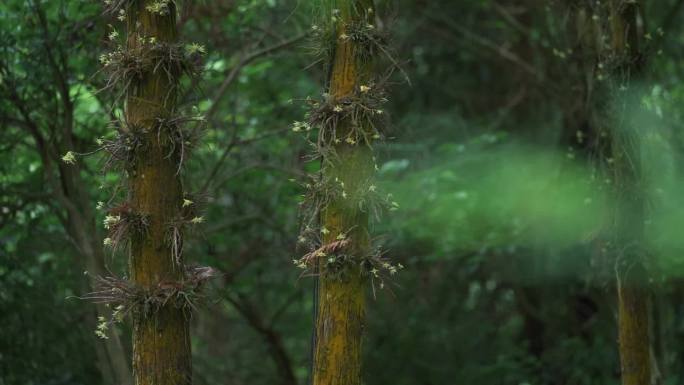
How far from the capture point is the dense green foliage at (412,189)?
289 inches

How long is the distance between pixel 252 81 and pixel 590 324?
530cm

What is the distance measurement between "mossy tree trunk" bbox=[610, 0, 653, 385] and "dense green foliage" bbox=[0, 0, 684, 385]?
0.38 feet

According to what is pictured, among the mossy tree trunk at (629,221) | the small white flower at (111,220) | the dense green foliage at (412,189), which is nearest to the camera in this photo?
A: the small white flower at (111,220)

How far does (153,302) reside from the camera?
15.5 feet

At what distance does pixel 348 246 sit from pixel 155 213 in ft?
3.30

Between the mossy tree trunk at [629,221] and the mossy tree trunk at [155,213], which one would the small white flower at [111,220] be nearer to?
the mossy tree trunk at [155,213]

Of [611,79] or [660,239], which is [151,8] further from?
[660,239]

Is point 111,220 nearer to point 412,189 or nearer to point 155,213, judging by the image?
point 155,213

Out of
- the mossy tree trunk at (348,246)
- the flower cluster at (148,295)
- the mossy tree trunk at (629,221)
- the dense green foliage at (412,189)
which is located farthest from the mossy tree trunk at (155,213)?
the mossy tree trunk at (629,221)

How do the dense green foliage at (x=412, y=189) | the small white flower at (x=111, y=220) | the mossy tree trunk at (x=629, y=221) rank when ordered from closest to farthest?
the small white flower at (x=111, y=220) → the mossy tree trunk at (x=629, y=221) → the dense green foliage at (x=412, y=189)

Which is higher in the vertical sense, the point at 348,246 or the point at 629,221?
the point at 629,221

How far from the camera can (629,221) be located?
21.1 feet

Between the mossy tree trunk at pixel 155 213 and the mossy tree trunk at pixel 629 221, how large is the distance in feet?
10.1

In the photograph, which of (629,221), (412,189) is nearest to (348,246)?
(629,221)
